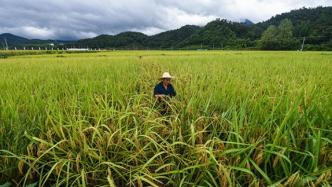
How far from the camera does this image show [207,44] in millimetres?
62594

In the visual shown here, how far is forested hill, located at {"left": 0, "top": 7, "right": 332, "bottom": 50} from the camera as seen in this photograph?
146 ft

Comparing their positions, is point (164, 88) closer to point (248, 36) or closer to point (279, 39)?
point (279, 39)

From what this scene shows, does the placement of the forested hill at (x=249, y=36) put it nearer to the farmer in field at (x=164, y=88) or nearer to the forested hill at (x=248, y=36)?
the forested hill at (x=248, y=36)

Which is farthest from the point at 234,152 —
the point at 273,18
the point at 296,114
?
the point at 273,18

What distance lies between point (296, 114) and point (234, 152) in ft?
1.98

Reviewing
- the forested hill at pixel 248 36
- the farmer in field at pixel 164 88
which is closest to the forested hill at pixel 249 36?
the forested hill at pixel 248 36

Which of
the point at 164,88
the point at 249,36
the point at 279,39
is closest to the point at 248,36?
the point at 249,36

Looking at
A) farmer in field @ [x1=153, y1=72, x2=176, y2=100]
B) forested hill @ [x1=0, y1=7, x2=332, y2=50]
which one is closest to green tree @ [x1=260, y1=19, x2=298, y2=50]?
forested hill @ [x1=0, y1=7, x2=332, y2=50]

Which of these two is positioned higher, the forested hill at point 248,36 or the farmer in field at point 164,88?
the forested hill at point 248,36

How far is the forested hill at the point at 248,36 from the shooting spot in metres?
44.4

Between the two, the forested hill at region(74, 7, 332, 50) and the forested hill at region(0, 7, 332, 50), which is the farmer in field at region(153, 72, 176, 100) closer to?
the forested hill at region(0, 7, 332, 50)

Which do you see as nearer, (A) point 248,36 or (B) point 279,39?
(B) point 279,39

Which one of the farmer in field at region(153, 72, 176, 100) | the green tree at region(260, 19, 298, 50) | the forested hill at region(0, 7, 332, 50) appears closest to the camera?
the farmer in field at region(153, 72, 176, 100)

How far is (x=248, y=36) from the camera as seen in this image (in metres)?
65.8
